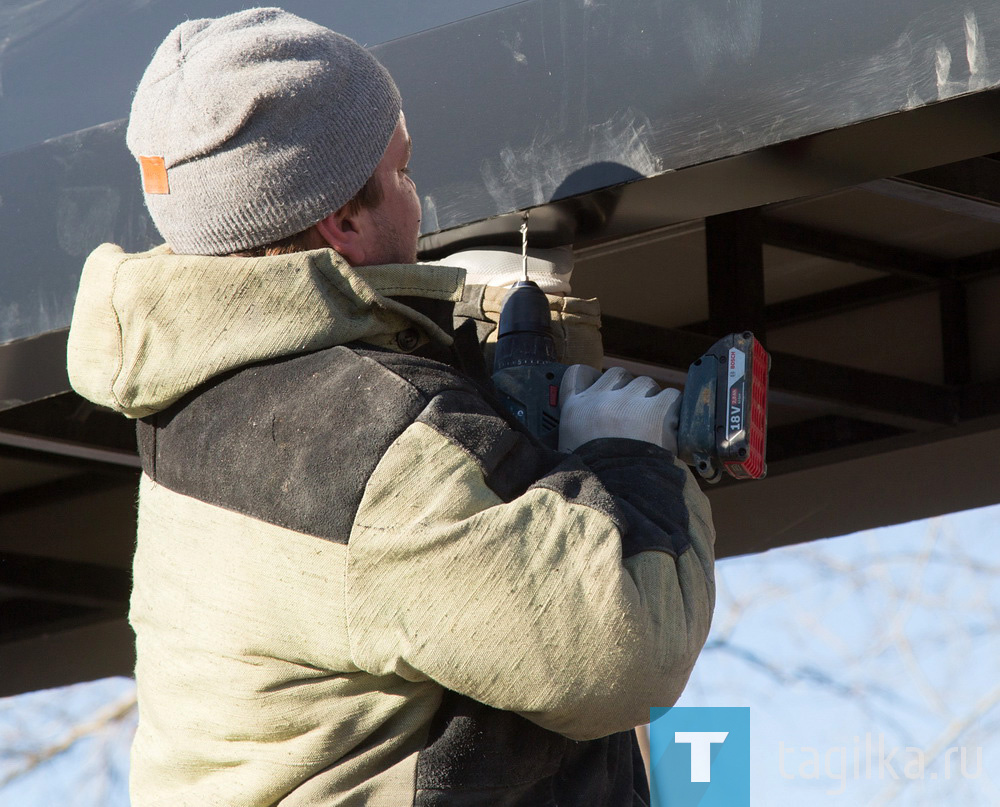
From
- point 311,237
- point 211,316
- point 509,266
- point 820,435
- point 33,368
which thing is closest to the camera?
point 211,316

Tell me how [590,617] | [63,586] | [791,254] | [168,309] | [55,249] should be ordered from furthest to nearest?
[63,586] → [791,254] → [55,249] → [168,309] → [590,617]

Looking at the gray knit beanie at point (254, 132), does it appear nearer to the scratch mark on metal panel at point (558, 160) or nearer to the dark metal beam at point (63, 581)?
the scratch mark on metal panel at point (558, 160)

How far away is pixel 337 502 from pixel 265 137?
467mm

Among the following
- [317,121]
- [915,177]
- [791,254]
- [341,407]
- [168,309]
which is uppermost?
[791,254]

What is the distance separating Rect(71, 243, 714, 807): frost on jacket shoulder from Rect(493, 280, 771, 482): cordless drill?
0.30 feet

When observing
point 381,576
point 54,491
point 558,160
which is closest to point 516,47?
point 558,160

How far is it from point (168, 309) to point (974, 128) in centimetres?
118

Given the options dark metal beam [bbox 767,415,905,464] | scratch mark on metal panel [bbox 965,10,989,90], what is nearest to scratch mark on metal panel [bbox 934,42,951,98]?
scratch mark on metal panel [bbox 965,10,989,90]

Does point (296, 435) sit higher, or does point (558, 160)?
point (558, 160)

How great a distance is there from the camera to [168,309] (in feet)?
4.83

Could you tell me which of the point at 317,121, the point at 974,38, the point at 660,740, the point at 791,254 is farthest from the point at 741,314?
the point at 317,121

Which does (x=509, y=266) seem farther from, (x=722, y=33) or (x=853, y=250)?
(x=853, y=250)

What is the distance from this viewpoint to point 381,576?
1.35 m

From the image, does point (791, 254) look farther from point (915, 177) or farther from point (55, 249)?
point (55, 249)
